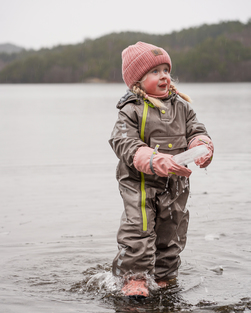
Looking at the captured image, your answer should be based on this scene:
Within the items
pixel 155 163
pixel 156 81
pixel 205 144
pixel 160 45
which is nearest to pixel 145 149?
pixel 155 163

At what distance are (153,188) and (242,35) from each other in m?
139

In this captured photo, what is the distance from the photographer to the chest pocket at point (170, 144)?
3.18 metres

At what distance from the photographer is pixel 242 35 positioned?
13438 cm

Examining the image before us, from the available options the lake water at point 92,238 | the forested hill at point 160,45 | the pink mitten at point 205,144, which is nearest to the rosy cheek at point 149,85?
the pink mitten at point 205,144

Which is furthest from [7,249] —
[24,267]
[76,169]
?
[76,169]

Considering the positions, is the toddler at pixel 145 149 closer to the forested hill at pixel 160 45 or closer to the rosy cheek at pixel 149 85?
the rosy cheek at pixel 149 85

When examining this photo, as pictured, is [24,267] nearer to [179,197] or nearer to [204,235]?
[179,197]

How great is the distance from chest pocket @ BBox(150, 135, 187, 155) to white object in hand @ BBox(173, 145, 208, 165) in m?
0.23

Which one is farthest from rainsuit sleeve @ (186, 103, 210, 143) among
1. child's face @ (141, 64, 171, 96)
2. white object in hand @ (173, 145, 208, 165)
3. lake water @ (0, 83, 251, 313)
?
lake water @ (0, 83, 251, 313)

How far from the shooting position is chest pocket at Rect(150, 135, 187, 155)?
318cm

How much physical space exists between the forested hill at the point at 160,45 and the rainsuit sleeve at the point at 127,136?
4703 inches

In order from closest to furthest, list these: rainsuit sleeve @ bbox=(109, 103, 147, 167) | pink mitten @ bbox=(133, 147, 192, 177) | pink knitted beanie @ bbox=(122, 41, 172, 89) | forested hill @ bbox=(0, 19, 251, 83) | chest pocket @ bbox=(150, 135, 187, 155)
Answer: pink mitten @ bbox=(133, 147, 192, 177) → rainsuit sleeve @ bbox=(109, 103, 147, 167) → chest pocket @ bbox=(150, 135, 187, 155) → pink knitted beanie @ bbox=(122, 41, 172, 89) → forested hill @ bbox=(0, 19, 251, 83)

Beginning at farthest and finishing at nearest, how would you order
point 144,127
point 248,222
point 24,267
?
point 248,222
point 24,267
point 144,127

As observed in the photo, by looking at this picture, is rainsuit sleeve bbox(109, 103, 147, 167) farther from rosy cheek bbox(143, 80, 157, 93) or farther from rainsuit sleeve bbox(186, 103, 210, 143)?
rainsuit sleeve bbox(186, 103, 210, 143)
